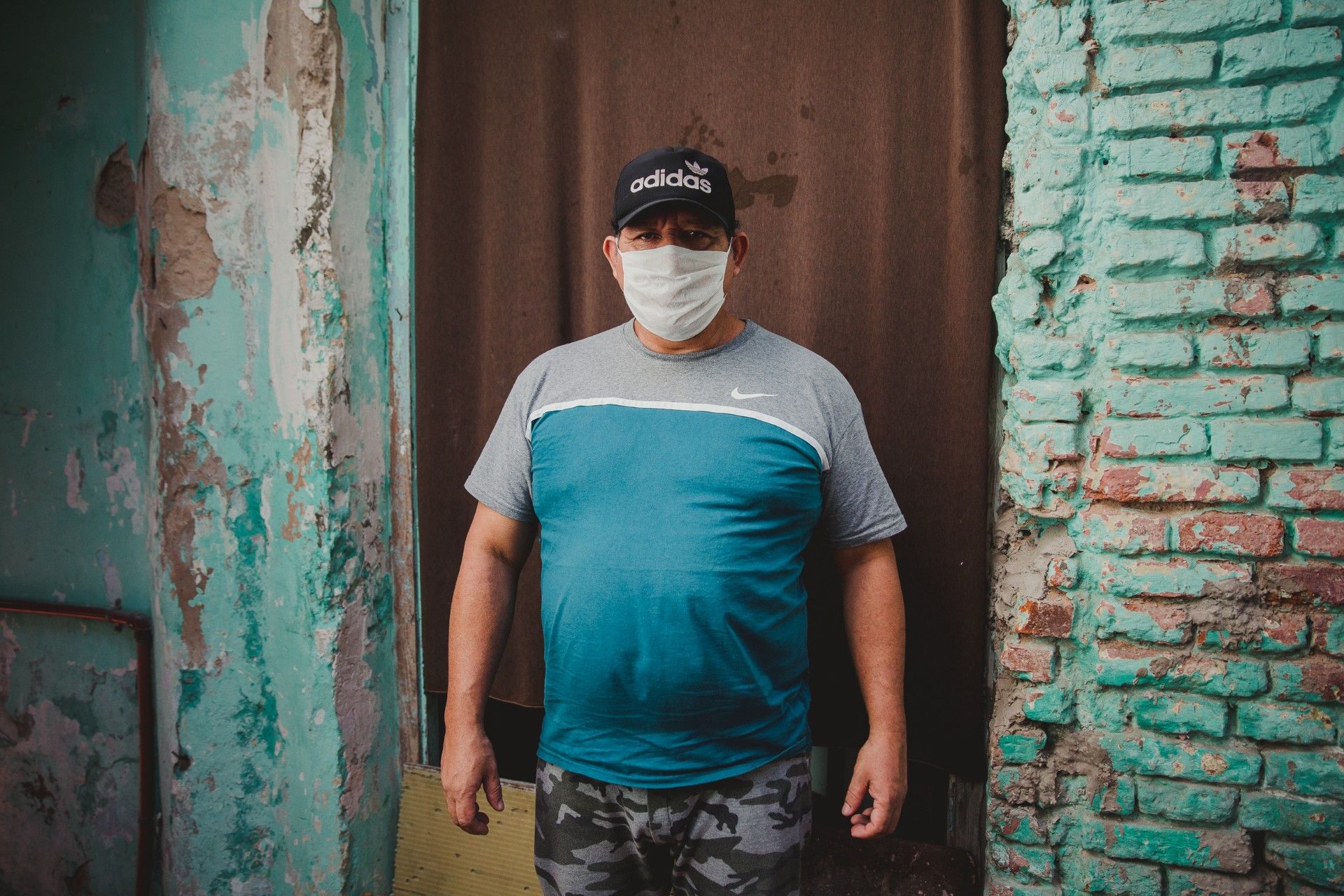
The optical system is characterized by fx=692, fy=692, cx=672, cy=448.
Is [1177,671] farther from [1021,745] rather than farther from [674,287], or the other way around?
[674,287]

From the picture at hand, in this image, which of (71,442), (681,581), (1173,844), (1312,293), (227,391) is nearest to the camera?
(681,581)

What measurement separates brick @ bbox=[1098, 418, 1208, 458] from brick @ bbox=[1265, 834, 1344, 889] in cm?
82

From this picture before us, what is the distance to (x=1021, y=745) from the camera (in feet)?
5.02

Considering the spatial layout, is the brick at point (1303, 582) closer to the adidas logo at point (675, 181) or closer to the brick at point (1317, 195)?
the brick at point (1317, 195)

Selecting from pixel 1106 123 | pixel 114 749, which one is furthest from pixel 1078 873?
pixel 114 749

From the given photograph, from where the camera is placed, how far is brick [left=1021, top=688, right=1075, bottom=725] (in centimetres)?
150

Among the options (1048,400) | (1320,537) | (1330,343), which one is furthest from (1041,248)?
(1320,537)

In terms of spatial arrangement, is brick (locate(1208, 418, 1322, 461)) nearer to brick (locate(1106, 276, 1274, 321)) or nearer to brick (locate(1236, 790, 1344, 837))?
brick (locate(1106, 276, 1274, 321))

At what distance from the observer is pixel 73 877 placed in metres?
2.20

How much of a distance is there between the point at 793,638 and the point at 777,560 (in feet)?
0.54

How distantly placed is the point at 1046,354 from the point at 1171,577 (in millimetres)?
522

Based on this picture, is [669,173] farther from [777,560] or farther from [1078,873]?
[1078,873]

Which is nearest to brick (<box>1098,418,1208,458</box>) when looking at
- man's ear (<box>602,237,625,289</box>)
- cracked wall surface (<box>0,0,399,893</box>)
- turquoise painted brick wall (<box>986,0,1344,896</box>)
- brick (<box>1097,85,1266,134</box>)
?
turquoise painted brick wall (<box>986,0,1344,896</box>)

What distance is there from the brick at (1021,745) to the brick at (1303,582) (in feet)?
1.76
